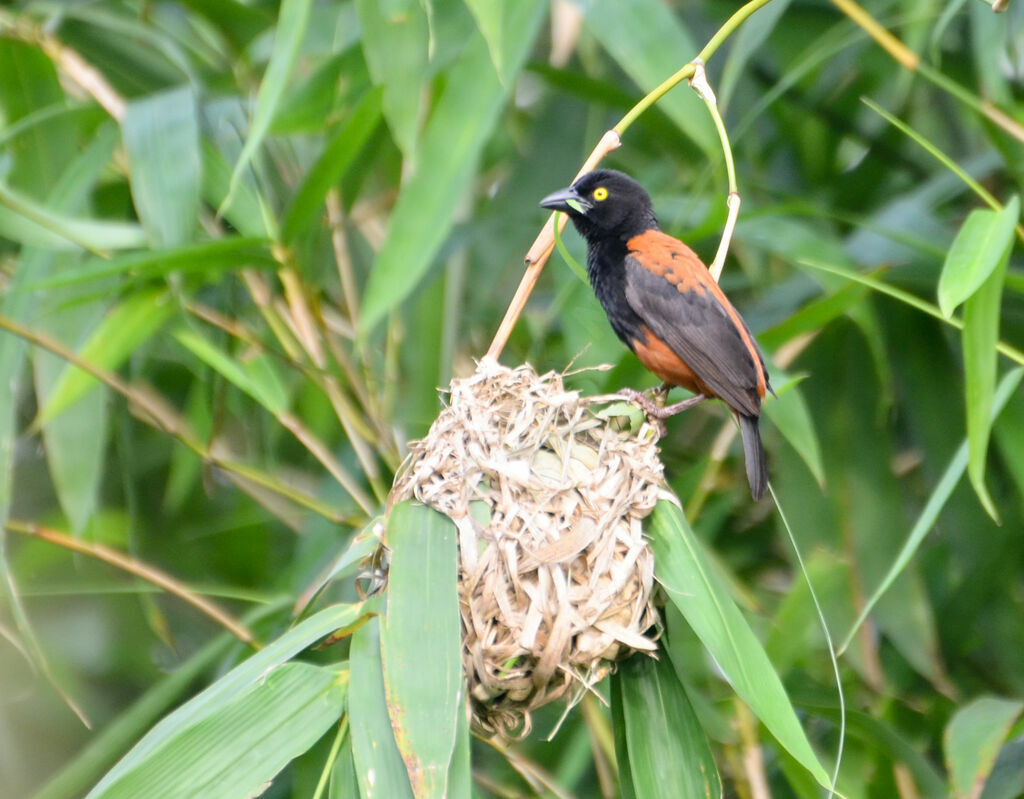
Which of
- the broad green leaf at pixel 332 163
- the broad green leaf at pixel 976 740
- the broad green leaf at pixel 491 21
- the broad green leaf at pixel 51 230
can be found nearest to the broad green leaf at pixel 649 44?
the broad green leaf at pixel 332 163

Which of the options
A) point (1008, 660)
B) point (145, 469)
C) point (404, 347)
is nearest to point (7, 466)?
point (404, 347)

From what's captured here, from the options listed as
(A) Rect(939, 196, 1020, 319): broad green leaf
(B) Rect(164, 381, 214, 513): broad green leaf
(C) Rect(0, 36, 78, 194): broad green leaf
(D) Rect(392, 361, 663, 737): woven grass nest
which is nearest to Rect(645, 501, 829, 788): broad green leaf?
(D) Rect(392, 361, 663, 737): woven grass nest

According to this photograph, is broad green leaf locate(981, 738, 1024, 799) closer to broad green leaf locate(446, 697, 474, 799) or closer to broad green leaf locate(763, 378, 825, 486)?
broad green leaf locate(763, 378, 825, 486)

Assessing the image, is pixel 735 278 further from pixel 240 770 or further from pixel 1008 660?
pixel 240 770

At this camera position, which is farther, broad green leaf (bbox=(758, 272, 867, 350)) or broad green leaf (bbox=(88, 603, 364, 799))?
broad green leaf (bbox=(758, 272, 867, 350))

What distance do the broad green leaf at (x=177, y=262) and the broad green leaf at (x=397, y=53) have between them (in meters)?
0.68

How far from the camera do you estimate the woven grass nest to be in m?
2.26

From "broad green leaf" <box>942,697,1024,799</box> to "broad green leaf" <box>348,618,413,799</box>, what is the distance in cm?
140

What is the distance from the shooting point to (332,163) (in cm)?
329

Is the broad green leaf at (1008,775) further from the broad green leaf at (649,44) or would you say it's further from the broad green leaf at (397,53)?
the broad green leaf at (397,53)

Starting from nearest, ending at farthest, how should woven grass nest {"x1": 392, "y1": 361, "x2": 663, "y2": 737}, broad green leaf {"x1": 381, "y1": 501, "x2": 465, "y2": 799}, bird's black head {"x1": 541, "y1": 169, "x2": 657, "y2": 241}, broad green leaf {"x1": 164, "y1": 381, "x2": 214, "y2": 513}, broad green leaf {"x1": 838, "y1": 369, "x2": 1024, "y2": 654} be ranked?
broad green leaf {"x1": 381, "y1": 501, "x2": 465, "y2": 799} → woven grass nest {"x1": 392, "y1": 361, "x2": 663, "y2": 737} → broad green leaf {"x1": 838, "y1": 369, "x2": 1024, "y2": 654} → bird's black head {"x1": 541, "y1": 169, "x2": 657, "y2": 241} → broad green leaf {"x1": 164, "y1": 381, "x2": 214, "y2": 513}

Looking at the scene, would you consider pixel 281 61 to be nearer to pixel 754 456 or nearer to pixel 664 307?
pixel 664 307

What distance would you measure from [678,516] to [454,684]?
64cm

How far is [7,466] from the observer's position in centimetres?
319
